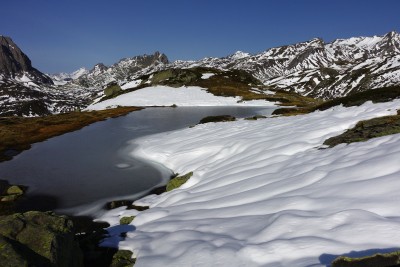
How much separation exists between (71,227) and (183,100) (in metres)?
81.2

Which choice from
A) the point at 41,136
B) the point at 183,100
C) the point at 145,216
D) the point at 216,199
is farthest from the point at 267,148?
the point at 183,100

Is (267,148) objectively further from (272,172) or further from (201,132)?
(201,132)

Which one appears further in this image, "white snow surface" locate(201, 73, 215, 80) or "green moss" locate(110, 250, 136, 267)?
"white snow surface" locate(201, 73, 215, 80)

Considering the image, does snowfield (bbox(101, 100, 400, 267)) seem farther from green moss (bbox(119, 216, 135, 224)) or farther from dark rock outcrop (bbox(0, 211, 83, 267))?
dark rock outcrop (bbox(0, 211, 83, 267))

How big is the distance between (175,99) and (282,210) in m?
82.8

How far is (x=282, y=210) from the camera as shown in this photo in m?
10.4

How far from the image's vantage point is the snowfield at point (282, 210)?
25.8 feet

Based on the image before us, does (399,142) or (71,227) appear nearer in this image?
(71,227)

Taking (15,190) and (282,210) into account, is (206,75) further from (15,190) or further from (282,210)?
(282,210)

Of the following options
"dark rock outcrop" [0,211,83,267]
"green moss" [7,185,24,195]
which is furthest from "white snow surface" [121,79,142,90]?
"dark rock outcrop" [0,211,83,267]

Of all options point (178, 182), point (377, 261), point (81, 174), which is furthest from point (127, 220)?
point (81, 174)

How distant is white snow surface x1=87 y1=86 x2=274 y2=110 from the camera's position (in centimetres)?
8604

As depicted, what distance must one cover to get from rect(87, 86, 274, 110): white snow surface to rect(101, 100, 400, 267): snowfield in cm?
6550

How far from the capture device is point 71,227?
10.1 meters
